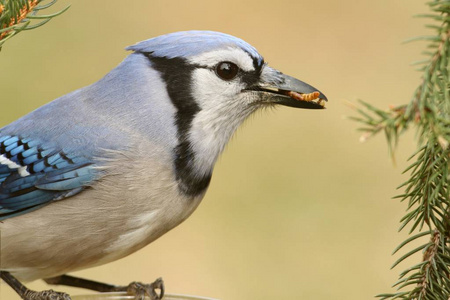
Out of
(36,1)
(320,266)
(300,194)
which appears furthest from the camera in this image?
(300,194)

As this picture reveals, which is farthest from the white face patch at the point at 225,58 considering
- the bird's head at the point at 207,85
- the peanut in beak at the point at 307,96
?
the peanut in beak at the point at 307,96

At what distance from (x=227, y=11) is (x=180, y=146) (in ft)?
9.42

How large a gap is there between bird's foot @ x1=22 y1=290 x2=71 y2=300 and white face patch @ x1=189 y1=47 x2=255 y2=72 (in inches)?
19.8

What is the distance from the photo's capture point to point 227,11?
417 centimetres

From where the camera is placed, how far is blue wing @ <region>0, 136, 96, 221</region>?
4.57 feet

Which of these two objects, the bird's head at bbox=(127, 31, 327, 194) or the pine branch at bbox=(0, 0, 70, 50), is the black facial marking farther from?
the pine branch at bbox=(0, 0, 70, 50)

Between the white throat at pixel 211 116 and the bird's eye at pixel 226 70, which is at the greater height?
the bird's eye at pixel 226 70

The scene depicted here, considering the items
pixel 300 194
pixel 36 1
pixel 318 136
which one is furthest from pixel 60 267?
pixel 318 136

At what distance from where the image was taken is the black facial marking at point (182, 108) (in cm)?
141

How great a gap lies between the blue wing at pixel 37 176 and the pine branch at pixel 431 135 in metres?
0.66

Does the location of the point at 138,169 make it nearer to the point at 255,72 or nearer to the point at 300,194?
the point at 255,72

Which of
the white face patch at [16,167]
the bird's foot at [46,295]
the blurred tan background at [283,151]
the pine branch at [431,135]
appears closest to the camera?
the pine branch at [431,135]

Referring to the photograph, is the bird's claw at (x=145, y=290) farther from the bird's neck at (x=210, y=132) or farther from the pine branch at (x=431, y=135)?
the pine branch at (x=431, y=135)

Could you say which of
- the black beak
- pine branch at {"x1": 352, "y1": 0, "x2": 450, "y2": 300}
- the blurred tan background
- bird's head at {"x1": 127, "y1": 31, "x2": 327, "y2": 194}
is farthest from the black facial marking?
the blurred tan background
